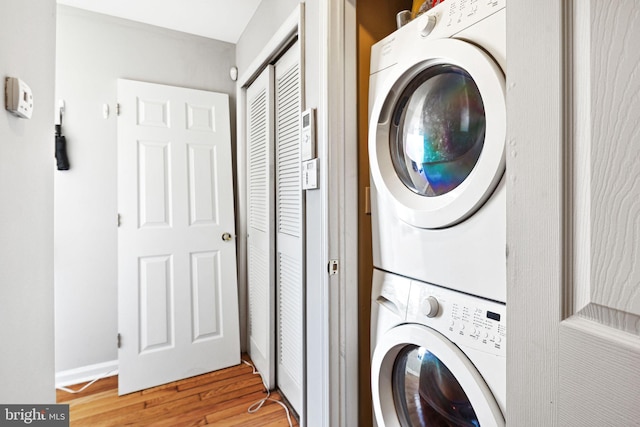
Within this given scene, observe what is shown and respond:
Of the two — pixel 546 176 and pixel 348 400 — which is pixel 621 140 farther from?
pixel 348 400

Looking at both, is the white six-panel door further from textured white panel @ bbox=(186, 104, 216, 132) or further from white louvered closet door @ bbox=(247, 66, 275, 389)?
white louvered closet door @ bbox=(247, 66, 275, 389)

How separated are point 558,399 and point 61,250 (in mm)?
2468

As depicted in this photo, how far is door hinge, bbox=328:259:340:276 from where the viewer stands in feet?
3.76

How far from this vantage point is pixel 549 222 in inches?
17.4

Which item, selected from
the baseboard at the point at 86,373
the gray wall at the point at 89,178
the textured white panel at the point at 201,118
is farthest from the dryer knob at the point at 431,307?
the baseboard at the point at 86,373

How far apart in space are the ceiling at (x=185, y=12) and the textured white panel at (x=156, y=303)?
5.21ft

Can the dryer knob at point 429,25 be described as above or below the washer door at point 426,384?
above

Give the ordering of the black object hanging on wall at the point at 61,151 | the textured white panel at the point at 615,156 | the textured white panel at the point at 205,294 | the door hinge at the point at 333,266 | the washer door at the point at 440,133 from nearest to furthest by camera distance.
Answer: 1. the textured white panel at the point at 615,156
2. the washer door at the point at 440,133
3. the door hinge at the point at 333,266
4. the black object hanging on wall at the point at 61,151
5. the textured white panel at the point at 205,294

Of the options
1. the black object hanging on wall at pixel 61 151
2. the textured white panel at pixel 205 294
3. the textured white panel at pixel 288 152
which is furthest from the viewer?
the textured white panel at pixel 205 294

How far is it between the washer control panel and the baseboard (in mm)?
2126

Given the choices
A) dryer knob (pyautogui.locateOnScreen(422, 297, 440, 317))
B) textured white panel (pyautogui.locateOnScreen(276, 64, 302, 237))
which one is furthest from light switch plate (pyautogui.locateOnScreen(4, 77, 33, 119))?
dryer knob (pyautogui.locateOnScreen(422, 297, 440, 317))

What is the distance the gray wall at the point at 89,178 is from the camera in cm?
189

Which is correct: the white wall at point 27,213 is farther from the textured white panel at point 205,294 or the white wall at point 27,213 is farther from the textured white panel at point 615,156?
the textured white panel at point 615,156

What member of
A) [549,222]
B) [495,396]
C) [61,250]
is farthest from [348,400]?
[61,250]
